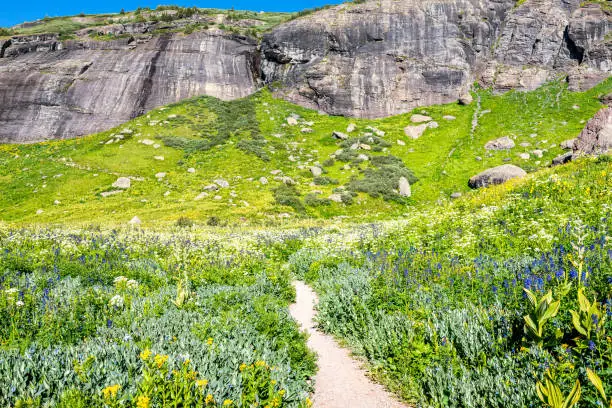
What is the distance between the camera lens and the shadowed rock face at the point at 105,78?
2301 inches

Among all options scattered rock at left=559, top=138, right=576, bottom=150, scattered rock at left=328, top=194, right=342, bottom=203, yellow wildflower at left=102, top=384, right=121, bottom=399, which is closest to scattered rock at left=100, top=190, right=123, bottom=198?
scattered rock at left=328, top=194, right=342, bottom=203

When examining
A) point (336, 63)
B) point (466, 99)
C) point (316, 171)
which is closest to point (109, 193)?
point (316, 171)

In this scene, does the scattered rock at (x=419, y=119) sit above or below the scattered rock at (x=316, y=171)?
above

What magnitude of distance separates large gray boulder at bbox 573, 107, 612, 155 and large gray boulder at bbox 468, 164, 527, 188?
5.82m

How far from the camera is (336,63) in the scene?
211ft

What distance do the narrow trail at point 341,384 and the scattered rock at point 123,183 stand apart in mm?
37288

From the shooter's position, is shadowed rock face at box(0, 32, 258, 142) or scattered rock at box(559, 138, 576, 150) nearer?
scattered rock at box(559, 138, 576, 150)

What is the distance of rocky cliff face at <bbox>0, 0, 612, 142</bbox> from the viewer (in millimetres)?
58875

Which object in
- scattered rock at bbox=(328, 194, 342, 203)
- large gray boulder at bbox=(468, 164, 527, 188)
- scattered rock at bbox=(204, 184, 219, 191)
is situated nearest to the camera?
large gray boulder at bbox=(468, 164, 527, 188)

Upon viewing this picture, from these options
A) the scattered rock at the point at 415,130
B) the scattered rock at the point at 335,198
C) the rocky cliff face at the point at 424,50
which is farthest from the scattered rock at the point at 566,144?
the scattered rock at the point at 335,198

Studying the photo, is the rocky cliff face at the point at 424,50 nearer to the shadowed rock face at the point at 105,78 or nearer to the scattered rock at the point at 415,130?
the scattered rock at the point at 415,130

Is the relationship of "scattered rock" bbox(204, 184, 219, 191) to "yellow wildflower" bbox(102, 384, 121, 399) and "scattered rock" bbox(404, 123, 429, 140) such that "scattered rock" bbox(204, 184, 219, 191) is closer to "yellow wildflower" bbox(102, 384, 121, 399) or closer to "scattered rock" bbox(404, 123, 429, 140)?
"scattered rock" bbox(404, 123, 429, 140)

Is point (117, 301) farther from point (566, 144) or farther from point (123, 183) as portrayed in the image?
point (566, 144)

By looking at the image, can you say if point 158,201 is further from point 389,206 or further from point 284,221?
point 389,206
